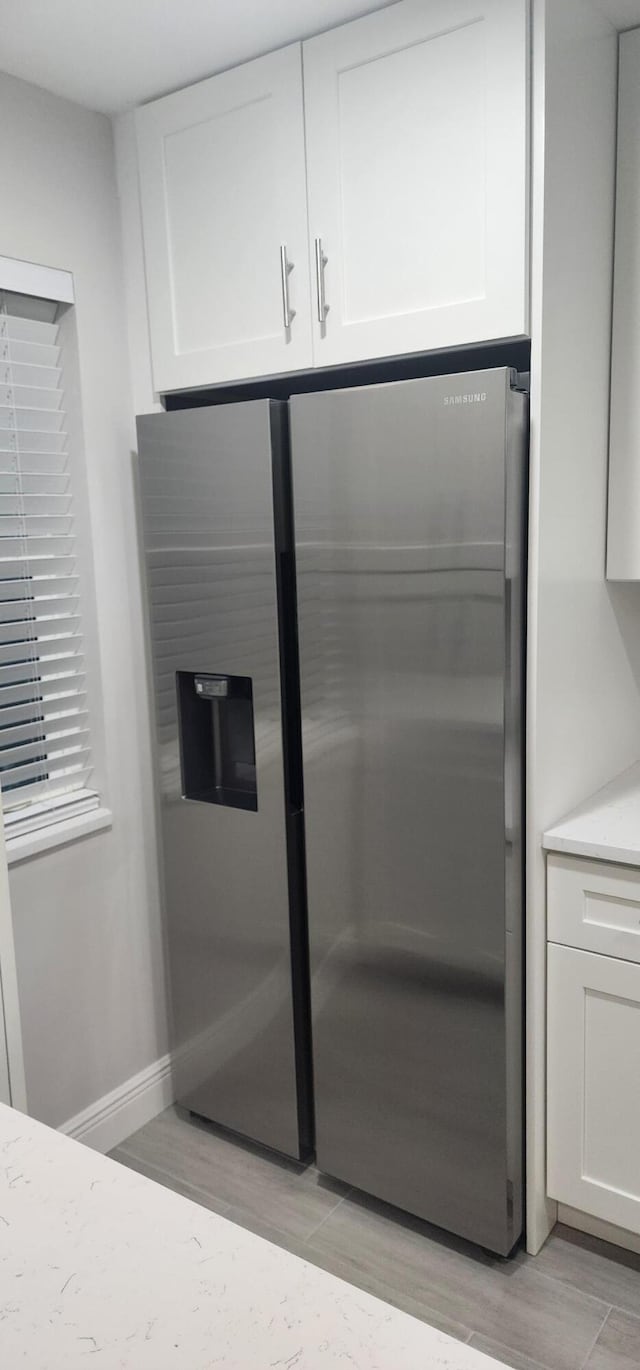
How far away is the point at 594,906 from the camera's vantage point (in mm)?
1834

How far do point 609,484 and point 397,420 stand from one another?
20.1 inches

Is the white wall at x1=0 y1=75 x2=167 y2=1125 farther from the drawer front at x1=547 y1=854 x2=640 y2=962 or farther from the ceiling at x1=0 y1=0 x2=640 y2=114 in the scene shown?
the drawer front at x1=547 y1=854 x2=640 y2=962

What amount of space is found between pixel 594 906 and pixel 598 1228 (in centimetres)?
70

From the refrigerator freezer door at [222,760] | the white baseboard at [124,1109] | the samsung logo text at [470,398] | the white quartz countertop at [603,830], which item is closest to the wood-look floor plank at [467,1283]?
the refrigerator freezer door at [222,760]

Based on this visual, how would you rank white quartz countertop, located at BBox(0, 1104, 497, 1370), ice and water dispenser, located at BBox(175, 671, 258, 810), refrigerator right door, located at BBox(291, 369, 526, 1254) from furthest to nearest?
ice and water dispenser, located at BBox(175, 671, 258, 810)
refrigerator right door, located at BBox(291, 369, 526, 1254)
white quartz countertop, located at BBox(0, 1104, 497, 1370)

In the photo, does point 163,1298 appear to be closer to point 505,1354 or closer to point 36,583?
point 505,1354

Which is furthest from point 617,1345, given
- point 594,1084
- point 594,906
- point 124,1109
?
point 124,1109

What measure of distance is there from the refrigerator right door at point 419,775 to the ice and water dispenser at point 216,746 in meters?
0.27

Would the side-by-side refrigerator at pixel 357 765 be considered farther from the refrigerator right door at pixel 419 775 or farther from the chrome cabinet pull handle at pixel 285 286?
the chrome cabinet pull handle at pixel 285 286

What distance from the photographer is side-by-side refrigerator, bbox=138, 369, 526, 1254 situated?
5.75ft

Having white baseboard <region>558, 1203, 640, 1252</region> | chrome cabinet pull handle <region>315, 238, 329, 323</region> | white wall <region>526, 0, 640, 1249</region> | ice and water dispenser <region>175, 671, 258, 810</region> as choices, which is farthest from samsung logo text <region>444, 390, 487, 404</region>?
white baseboard <region>558, 1203, 640, 1252</region>

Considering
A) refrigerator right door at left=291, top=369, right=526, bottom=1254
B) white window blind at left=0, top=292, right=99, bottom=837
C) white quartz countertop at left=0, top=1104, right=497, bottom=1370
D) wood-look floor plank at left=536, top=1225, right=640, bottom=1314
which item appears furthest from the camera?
white window blind at left=0, top=292, right=99, bottom=837

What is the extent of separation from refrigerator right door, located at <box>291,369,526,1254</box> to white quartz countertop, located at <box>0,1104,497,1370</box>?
1.00m

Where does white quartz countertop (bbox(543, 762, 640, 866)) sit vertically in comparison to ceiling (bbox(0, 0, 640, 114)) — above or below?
below
